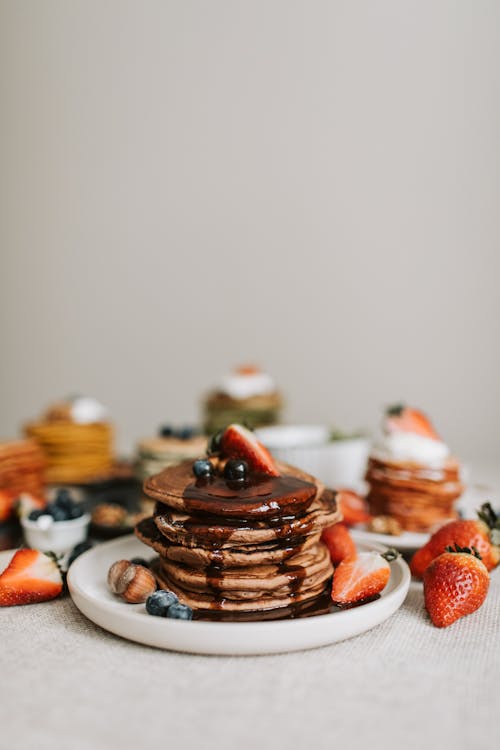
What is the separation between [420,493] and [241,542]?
30.1 inches

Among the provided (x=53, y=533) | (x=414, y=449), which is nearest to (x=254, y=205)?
(x=414, y=449)

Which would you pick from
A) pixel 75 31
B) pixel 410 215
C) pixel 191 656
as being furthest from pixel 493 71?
pixel 191 656

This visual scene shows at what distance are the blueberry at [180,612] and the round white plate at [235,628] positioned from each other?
0.02m

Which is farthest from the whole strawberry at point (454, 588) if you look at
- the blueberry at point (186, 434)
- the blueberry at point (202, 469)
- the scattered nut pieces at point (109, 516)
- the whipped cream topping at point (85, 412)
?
the whipped cream topping at point (85, 412)

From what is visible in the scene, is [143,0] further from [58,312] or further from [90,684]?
[90,684]

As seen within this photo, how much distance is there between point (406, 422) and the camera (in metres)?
2.01

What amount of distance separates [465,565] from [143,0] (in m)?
4.20

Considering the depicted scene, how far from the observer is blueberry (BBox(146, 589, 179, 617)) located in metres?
1.25

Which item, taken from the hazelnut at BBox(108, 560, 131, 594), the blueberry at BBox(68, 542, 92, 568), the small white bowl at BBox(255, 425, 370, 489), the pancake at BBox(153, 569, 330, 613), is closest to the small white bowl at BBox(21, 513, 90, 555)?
the blueberry at BBox(68, 542, 92, 568)

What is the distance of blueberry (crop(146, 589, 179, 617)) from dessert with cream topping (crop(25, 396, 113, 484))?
4.64 ft

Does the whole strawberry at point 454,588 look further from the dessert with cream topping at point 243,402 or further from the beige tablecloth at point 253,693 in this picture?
the dessert with cream topping at point 243,402

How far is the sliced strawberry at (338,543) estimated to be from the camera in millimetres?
1514

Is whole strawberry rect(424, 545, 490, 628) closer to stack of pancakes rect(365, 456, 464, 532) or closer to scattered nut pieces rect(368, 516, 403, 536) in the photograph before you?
scattered nut pieces rect(368, 516, 403, 536)

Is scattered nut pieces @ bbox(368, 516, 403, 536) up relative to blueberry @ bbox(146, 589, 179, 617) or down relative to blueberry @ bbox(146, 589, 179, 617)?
down
